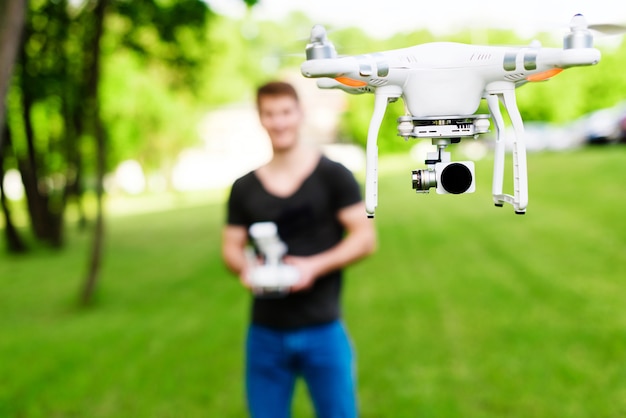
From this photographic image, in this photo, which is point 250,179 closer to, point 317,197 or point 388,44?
point 317,197

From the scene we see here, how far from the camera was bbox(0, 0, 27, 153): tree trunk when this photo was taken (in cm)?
313

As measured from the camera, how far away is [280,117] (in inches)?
130

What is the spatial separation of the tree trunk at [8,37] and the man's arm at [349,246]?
1651mm

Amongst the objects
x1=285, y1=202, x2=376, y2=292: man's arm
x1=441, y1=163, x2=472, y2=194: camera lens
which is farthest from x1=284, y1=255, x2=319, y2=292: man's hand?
x1=441, y1=163, x2=472, y2=194: camera lens

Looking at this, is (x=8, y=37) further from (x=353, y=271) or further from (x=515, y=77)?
(x=353, y=271)

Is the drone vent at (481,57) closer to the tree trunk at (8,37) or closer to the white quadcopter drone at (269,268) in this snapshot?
the white quadcopter drone at (269,268)

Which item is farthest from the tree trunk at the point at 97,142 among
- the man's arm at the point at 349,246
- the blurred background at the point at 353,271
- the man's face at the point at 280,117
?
the man's face at the point at 280,117

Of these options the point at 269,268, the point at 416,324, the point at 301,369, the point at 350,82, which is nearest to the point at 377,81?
A: the point at 350,82

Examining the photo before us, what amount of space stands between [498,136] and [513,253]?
13343 mm

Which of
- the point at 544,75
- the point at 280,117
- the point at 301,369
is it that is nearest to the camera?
the point at 544,75

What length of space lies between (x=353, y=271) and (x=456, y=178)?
538 inches

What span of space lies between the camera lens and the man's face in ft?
7.69

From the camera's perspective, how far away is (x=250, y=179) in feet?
12.4

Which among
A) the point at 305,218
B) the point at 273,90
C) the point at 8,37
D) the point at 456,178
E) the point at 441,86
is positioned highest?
the point at 8,37
